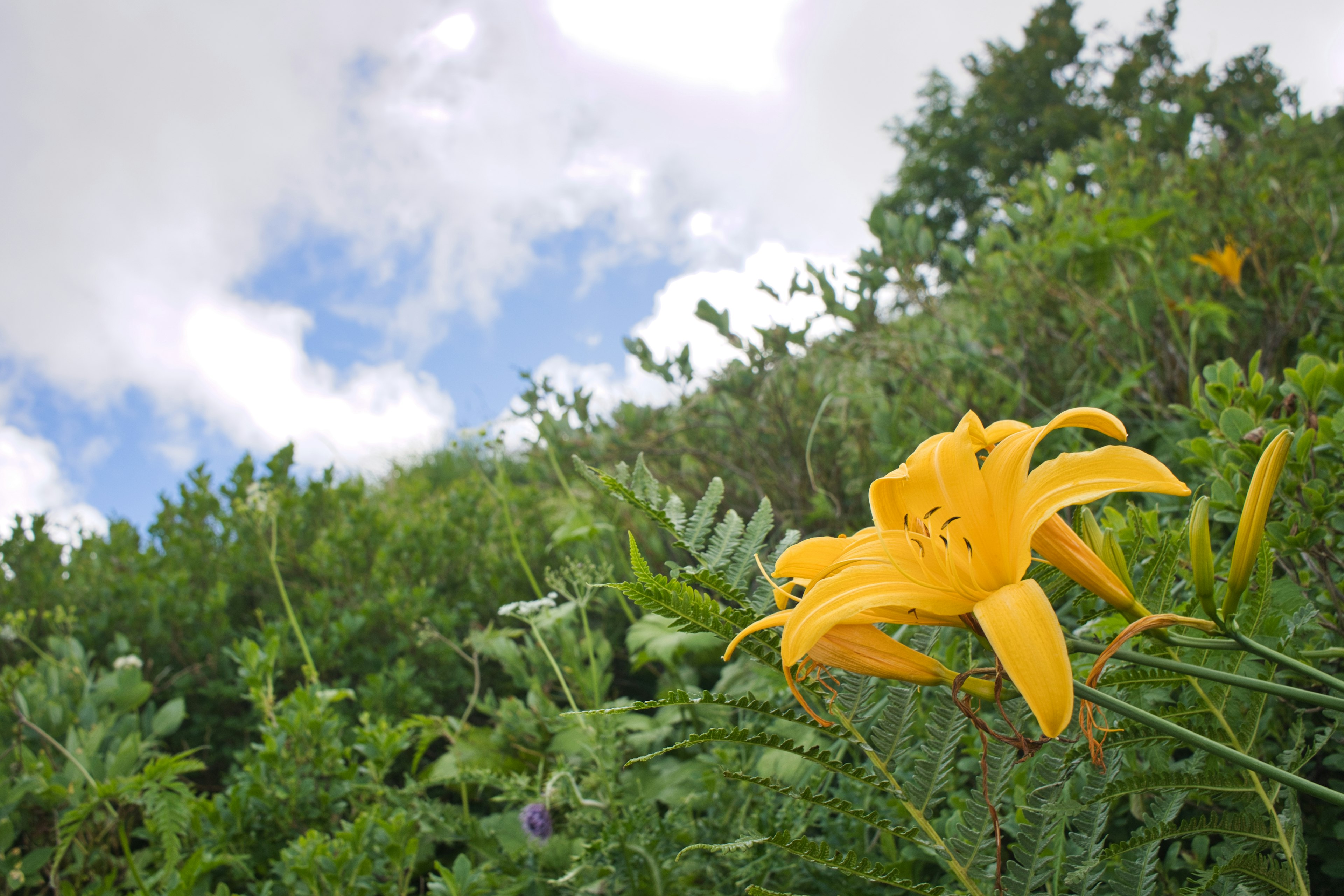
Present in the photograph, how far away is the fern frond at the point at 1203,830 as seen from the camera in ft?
2.89

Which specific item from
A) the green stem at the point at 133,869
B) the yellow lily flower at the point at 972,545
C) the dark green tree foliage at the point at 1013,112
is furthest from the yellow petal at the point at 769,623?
the dark green tree foliage at the point at 1013,112

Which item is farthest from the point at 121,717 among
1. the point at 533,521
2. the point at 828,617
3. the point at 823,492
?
the point at 828,617

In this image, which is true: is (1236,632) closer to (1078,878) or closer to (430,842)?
(1078,878)

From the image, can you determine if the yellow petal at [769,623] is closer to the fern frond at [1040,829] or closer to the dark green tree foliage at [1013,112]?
the fern frond at [1040,829]

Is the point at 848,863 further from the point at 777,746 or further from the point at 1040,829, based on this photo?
the point at 1040,829

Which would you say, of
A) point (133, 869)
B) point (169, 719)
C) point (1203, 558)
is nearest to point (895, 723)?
point (1203, 558)

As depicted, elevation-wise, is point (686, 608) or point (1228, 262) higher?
point (1228, 262)

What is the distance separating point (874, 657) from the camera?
31.1 inches

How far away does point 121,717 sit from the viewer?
2.68 metres

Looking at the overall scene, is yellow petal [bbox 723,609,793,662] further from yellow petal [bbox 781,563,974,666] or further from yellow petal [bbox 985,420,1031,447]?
yellow petal [bbox 985,420,1031,447]

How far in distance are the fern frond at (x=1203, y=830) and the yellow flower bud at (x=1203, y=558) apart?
305 millimetres

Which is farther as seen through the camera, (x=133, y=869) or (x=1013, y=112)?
(x=1013, y=112)

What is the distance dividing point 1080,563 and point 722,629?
395mm

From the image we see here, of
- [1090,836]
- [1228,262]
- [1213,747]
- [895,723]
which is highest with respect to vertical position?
[1228,262]
